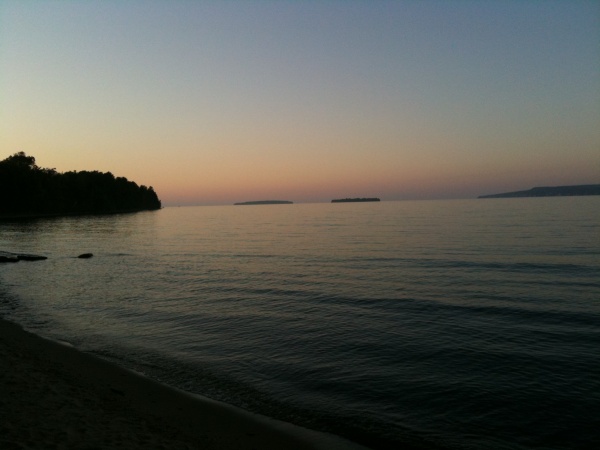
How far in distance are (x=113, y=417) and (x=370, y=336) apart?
10.2 metres

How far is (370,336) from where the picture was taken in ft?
52.9

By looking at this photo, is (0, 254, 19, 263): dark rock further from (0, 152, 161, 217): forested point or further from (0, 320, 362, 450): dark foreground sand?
(0, 152, 161, 217): forested point

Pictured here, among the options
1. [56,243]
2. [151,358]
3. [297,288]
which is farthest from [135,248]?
[151,358]

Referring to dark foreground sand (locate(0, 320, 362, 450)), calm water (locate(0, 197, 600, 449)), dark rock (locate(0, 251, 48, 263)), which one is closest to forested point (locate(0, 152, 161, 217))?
dark rock (locate(0, 251, 48, 263))

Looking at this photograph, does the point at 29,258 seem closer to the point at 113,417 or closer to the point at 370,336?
the point at 370,336

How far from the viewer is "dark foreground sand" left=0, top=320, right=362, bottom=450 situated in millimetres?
7527

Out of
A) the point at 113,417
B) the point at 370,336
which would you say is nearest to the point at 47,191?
the point at 370,336

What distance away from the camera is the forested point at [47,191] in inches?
5049

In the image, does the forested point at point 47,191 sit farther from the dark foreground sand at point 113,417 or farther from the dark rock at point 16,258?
the dark foreground sand at point 113,417

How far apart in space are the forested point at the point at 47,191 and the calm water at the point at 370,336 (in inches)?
4536

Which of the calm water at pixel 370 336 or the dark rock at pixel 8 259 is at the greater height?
the dark rock at pixel 8 259

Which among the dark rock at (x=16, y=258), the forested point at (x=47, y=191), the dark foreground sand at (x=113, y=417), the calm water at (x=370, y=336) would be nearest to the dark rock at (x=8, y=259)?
the dark rock at (x=16, y=258)

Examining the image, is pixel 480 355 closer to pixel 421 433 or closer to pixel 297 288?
pixel 421 433

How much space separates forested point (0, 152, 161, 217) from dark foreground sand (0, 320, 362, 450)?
144 metres
